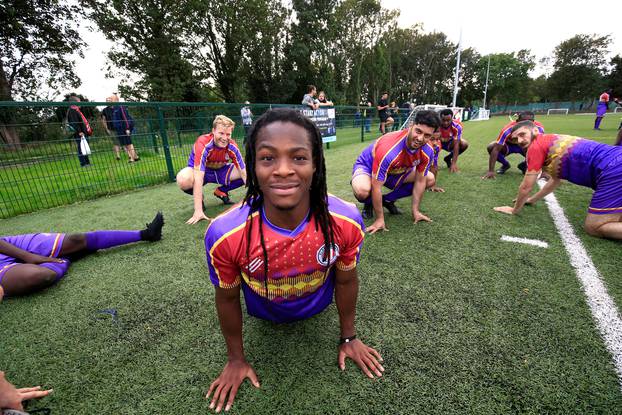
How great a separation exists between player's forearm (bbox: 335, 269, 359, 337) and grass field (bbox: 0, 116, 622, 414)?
0.24m

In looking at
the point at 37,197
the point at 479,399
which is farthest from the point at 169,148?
the point at 479,399

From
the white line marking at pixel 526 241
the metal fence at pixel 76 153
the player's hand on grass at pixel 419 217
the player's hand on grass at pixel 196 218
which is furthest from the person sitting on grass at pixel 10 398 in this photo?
the metal fence at pixel 76 153

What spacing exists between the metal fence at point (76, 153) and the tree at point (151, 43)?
1565 centimetres

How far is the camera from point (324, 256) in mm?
1520

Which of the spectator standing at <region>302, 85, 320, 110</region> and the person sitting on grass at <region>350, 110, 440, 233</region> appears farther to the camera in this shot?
the spectator standing at <region>302, 85, 320, 110</region>

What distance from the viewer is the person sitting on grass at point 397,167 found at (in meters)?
3.34

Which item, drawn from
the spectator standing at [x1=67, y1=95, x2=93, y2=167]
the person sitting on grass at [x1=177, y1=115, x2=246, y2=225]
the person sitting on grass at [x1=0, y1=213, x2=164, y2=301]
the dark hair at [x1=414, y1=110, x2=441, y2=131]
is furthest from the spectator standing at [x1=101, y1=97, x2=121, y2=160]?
the dark hair at [x1=414, y1=110, x2=441, y2=131]

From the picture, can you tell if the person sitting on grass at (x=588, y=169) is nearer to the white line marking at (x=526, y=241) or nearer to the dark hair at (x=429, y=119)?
the white line marking at (x=526, y=241)

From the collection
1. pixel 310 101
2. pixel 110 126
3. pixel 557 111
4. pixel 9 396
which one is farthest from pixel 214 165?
pixel 557 111

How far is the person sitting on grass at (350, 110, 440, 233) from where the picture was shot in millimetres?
3340

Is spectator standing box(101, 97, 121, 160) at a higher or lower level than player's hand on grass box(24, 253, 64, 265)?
higher

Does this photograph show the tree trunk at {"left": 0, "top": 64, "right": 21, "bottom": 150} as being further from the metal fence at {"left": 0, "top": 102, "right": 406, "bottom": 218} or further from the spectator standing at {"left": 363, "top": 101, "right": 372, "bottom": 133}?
the spectator standing at {"left": 363, "top": 101, "right": 372, "bottom": 133}

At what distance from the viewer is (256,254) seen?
143 centimetres

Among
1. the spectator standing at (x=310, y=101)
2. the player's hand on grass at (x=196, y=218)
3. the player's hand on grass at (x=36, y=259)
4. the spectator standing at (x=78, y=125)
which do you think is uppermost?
the spectator standing at (x=310, y=101)
